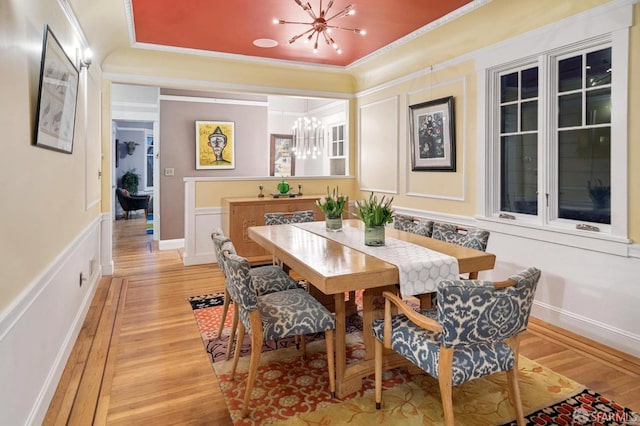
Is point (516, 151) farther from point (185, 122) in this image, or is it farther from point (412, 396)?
point (185, 122)

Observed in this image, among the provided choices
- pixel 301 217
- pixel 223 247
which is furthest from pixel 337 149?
pixel 223 247

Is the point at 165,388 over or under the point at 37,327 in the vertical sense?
under

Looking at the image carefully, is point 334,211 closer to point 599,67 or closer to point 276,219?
point 276,219

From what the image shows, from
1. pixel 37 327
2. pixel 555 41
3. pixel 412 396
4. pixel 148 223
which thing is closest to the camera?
pixel 37 327

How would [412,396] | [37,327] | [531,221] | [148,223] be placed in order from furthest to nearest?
[148,223]
[531,221]
[412,396]
[37,327]

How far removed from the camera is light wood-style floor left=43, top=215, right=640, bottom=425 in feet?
7.00

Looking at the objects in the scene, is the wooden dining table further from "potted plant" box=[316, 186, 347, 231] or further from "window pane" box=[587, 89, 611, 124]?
"window pane" box=[587, 89, 611, 124]

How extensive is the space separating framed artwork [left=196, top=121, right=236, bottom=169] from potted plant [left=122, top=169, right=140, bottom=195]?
584cm

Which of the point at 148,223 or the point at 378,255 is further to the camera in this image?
the point at 148,223

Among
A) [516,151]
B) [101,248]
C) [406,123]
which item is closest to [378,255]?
[516,151]

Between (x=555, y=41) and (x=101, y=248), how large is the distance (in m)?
5.08

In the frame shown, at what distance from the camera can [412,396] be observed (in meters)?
2.25

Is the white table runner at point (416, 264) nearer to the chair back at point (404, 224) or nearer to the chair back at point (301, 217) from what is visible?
the chair back at point (404, 224)

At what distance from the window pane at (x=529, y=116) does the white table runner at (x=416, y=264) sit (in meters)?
1.73
